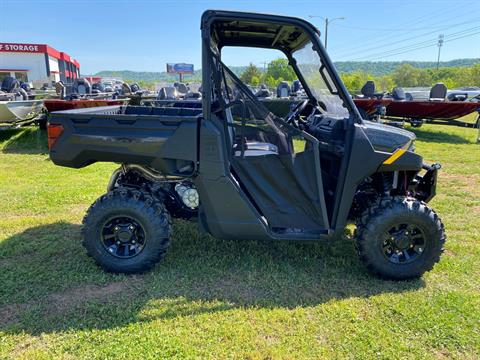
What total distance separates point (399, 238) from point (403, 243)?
0.20 feet

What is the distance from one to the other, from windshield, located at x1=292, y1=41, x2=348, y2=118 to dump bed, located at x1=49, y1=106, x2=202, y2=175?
1161mm

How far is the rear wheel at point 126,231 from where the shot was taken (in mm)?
3131

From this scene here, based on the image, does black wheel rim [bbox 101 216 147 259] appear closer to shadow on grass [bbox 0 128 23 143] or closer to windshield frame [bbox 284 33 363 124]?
windshield frame [bbox 284 33 363 124]

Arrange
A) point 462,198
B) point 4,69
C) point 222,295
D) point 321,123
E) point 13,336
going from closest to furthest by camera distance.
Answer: point 13,336
point 222,295
point 321,123
point 462,198
point 4,69

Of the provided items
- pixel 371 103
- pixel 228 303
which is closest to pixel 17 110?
pixel 228 303

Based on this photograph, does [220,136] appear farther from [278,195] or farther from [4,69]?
[4,69]

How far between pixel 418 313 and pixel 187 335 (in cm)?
168

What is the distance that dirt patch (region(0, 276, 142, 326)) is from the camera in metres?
2.72

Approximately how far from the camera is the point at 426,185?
360 cm

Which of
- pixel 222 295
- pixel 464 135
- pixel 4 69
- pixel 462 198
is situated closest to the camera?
pixel 222 295

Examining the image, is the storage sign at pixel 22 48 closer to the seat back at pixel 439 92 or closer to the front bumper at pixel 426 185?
the seat back at pixel 439 92

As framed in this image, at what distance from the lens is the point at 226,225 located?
3.07m

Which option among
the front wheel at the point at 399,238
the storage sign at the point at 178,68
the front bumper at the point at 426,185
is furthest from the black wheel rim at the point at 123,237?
the storage sign at the point at 178,68

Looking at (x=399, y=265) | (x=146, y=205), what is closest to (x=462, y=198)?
(x=399, y=265)
